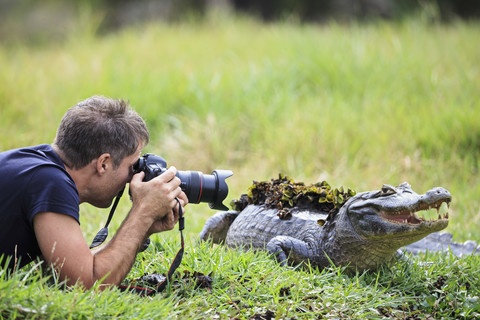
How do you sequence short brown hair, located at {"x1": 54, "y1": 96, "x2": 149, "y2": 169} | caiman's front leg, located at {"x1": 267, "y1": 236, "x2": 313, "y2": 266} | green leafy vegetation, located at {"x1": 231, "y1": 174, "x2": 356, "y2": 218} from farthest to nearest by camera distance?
1. green leafy vegetation, located at {"x1": 231, "y1": 174, "x2": 356, "y2": 218}
2. caiman's front leg, located at {"x1": 267, "y1": 236, "x2": 313, "y2": 266}
3. short brown hair, located at {"x1": 54, "y1": 96, "x2": 149, "y2": 169}

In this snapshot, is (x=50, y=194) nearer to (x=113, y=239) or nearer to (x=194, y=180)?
(x=113, y=239)

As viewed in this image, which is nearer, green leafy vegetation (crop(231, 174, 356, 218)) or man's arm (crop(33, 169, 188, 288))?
man's arm (crop(33, 169, 188, 288))

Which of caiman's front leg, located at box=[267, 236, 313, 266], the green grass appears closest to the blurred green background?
the green grass

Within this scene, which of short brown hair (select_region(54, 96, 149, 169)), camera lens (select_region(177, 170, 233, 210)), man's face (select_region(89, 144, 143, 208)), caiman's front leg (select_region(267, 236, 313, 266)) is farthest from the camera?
caiman's front leg (select_region(267, 236, 313, 266))

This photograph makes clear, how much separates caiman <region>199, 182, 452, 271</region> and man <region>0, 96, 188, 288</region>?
3.39ft

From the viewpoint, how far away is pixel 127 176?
3.42m

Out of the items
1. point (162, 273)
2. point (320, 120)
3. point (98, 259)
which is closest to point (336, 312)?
point (162, 273)

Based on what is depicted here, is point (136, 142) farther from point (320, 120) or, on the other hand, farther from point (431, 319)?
point (320, 120)

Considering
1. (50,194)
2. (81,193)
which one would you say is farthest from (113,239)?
(50,194)

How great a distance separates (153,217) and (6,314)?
3.09 feet

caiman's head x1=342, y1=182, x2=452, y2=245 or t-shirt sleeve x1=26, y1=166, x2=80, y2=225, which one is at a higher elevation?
t-shirt sleeve x1=26, y1=166, x2=80, y2=225

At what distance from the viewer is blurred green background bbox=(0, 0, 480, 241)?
7.52 metres

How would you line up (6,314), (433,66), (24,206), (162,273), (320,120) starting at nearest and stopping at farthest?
(6,314), (24,206), (162,273), (320,120), (433,66)

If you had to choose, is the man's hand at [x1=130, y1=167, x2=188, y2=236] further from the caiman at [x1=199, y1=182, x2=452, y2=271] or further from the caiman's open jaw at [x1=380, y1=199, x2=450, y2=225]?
the caiman's open jaw at [x1=380, y1=199, x2=450, y2=225]
